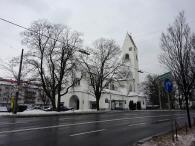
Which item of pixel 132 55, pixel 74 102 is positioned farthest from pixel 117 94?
pixel 74 102

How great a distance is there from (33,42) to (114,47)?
16.8m

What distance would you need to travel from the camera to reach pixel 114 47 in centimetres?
4381

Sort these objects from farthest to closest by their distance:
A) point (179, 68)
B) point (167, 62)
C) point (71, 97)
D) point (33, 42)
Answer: point (71, 97)
point (33, 42)
point (167, 62)
point (179, 68)

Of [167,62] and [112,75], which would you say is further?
[112,75]

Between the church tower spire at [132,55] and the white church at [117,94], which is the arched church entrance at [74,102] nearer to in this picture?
the white church at [117,94]

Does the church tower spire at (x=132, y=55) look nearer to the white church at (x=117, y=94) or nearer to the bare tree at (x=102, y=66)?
the white church at (x=117, y=94)

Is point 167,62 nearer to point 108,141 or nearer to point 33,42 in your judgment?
point 108,141

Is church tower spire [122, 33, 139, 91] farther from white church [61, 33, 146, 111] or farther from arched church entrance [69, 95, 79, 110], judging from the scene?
arched church entrance [69, 95, 79, 110]

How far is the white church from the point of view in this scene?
51875 millimetres

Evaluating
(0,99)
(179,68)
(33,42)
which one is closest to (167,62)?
(179,68)

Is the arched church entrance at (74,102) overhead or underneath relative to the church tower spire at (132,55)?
underneath

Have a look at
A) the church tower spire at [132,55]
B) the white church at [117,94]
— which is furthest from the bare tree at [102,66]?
the church tower spire at [132,55]

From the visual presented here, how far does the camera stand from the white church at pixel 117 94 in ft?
170

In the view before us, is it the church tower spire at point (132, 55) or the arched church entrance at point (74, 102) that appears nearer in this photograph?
the arched church entrance at point (74, 102)
